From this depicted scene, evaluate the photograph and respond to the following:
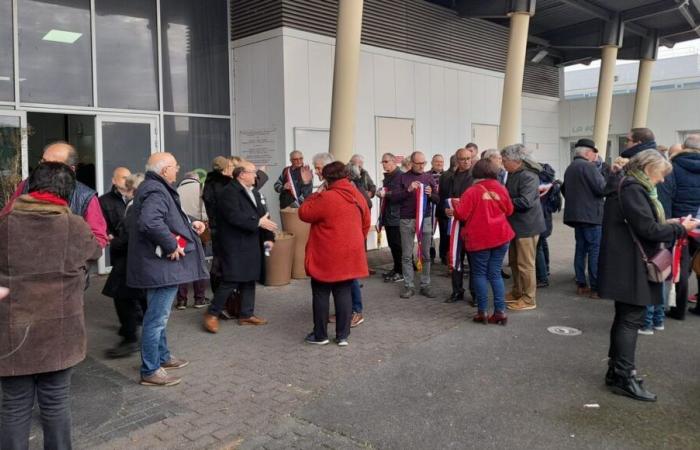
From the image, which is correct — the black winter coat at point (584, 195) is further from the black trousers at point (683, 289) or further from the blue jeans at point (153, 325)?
the blue jeans at point (153, 325)

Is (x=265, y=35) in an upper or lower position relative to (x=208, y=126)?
upper

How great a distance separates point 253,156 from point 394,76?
3525 mm

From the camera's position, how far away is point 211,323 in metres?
5.88

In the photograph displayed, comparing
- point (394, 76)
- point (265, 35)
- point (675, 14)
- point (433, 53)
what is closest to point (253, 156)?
point (265, 35)

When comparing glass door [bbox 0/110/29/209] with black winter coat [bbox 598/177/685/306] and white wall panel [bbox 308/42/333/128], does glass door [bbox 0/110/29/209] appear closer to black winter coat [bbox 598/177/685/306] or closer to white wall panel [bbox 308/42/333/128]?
white wall panel [bbox 308/42/333/128]

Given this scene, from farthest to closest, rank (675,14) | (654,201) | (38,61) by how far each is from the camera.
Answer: (675,14)
(38,61)
(654,201)

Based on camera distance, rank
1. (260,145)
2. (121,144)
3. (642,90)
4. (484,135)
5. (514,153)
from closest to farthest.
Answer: (514,153) → (121,144) → (260,145) → (484,135) → (642,90)

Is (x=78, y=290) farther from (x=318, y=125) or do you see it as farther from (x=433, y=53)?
(x=433, y=53)

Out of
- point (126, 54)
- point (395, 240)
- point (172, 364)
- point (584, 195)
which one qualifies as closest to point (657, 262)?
point (584, 195)

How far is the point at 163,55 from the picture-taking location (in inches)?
391

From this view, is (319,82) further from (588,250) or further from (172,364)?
(172,364)

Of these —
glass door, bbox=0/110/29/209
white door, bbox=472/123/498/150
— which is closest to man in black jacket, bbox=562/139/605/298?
white door, bbox=472/123/498/150

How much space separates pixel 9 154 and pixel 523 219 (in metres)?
6.93

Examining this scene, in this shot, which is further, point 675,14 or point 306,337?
point 675,14
